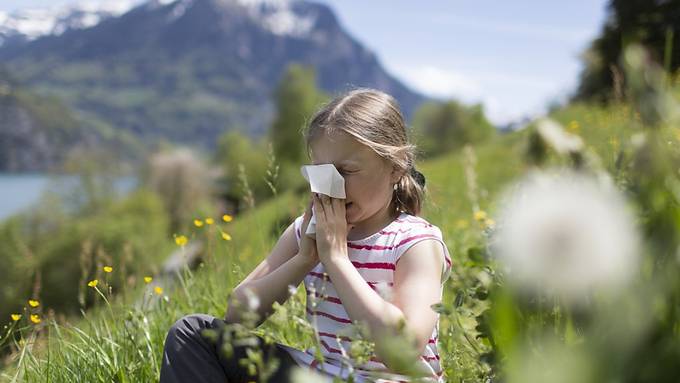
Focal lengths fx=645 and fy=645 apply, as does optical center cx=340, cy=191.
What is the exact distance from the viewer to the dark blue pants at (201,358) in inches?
66.1

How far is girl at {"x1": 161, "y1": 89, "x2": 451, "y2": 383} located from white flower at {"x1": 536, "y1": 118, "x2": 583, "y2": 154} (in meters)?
0.67

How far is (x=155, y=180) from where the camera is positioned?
51.9m

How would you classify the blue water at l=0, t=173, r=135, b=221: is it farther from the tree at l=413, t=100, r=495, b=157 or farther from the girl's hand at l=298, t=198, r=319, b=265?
the girl's hand at l=298, t=198, r=319, b=265

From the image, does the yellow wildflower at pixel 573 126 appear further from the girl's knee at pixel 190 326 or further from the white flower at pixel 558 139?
the white flower at pixel 558 139

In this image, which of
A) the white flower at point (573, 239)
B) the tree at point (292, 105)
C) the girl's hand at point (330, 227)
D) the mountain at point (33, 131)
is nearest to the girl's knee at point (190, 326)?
the girl's hand at point (330, 227)

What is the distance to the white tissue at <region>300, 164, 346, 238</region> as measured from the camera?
174 centimetres

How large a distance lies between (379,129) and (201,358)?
2.72ft

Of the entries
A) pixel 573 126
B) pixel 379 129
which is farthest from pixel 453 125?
pixel 379 129

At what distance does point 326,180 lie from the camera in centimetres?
175

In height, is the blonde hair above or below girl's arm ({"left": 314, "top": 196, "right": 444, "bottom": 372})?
above

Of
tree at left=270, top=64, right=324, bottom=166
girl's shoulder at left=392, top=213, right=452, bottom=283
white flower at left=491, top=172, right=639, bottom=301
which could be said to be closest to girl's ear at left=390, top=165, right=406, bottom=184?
girl's shoulder at left=392, top=213, right=452, bottom=283

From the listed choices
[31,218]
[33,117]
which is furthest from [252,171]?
[33,117]

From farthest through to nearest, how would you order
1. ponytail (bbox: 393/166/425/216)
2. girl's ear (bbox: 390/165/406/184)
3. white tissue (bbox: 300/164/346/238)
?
ponytail (bbox: 393/166/425/216) → girl's ear (bbox: 390/165/406/184) → white tissue (bbox: 300/164/346/238)

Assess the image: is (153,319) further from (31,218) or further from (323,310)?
(31,218)
